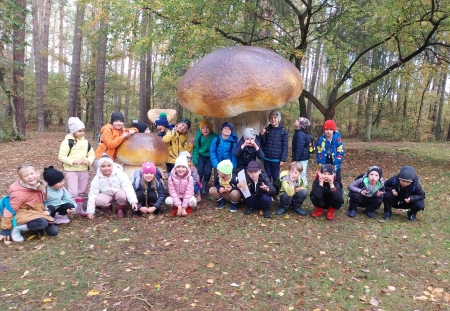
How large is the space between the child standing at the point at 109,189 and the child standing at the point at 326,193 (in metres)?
3.00

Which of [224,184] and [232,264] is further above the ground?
[224,184]

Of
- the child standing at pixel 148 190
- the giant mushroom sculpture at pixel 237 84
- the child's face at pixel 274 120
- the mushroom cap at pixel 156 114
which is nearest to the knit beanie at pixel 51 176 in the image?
the child standing at pixel 148 190

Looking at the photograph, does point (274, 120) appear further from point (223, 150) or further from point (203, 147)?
point (203, 147)

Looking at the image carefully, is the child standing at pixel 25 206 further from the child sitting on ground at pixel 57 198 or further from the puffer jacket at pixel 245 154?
the puffer jacket at pixel 245 154

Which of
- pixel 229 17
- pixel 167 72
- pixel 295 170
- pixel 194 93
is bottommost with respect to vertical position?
pixel 295 170

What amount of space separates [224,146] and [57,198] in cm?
281

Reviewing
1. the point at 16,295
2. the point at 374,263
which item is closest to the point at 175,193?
the point at 16,295

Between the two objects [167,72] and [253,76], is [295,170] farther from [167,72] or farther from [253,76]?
[167,72]

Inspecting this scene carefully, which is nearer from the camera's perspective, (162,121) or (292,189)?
(292,189)

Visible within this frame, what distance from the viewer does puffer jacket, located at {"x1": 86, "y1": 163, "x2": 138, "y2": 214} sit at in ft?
16.6

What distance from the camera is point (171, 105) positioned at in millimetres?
21766

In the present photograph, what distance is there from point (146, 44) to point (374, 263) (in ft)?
23.7

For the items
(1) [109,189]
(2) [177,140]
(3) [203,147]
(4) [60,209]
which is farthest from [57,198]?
(3) [203,147]

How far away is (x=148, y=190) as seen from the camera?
17.3 ft
